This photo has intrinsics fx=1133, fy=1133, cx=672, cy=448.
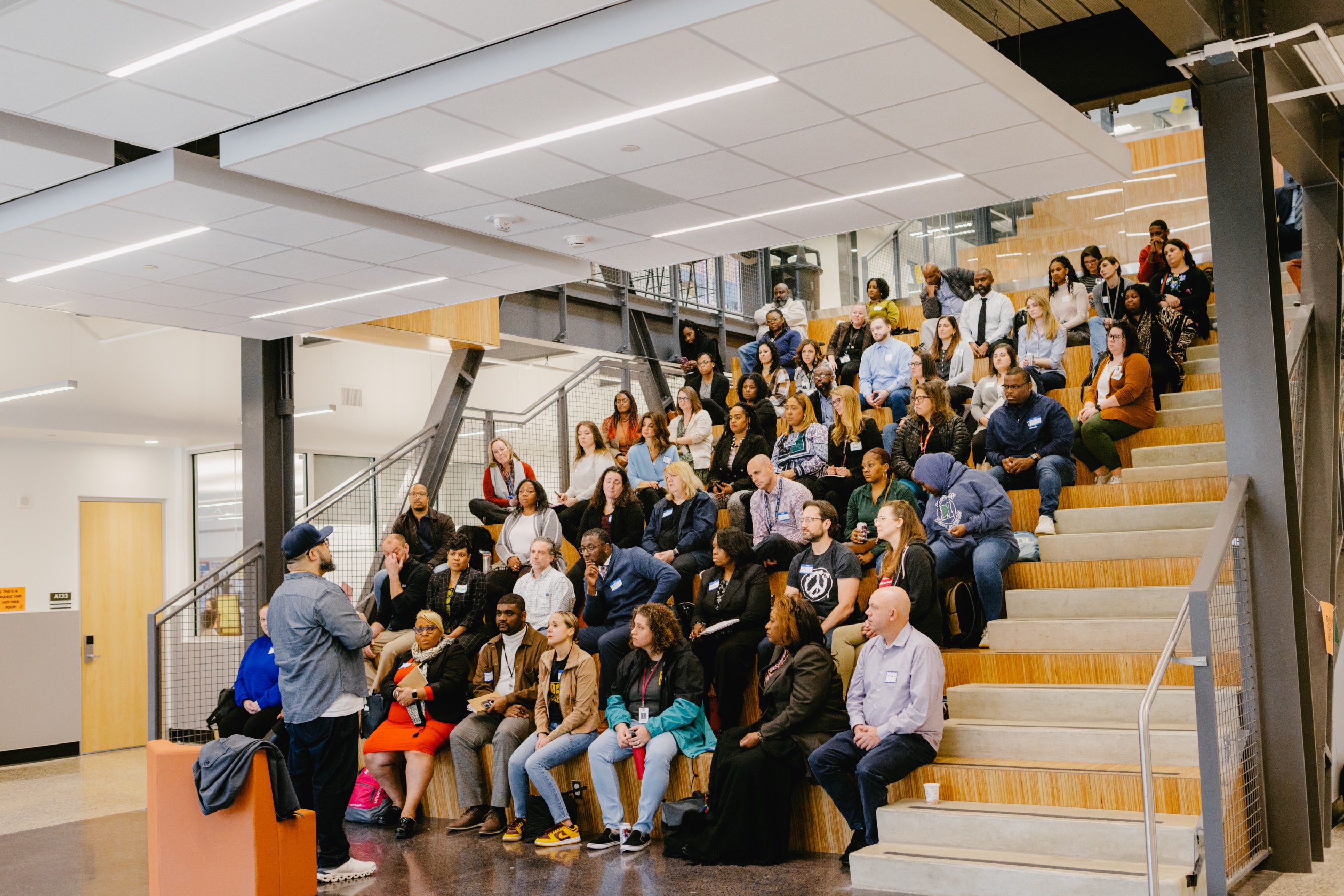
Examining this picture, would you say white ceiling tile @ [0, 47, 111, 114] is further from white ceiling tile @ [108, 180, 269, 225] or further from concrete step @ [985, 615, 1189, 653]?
concrete step @ [985, 615, 1189, 653]

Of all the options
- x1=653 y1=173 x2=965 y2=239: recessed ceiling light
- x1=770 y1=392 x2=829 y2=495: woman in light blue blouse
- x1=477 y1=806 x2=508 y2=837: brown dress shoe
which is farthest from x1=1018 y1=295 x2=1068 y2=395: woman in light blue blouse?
x1=477 y1=806 x2=508 y2=837: brown dress shoe

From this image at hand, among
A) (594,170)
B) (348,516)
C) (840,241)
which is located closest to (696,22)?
(594,170)

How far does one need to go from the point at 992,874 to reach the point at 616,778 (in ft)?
7.73

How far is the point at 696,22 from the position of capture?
14.1 feet

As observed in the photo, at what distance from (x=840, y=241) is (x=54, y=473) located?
1002cm

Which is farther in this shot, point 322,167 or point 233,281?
point 233,281

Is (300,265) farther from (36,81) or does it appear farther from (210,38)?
(210,38)

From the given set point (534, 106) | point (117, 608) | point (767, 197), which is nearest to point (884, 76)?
point (534, 106)

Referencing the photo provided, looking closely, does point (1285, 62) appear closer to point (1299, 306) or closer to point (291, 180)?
point (1299, 306)

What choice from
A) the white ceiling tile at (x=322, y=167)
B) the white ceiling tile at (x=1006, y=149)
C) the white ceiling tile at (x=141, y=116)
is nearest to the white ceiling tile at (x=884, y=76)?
the white ceiling tile at (x=1006, y=149)

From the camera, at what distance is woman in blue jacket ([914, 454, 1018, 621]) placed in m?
6.66

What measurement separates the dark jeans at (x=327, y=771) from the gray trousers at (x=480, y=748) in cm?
122

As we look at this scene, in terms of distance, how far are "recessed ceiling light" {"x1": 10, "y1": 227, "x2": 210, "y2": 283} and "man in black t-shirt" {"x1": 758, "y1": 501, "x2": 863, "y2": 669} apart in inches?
154

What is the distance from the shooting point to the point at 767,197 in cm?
641
